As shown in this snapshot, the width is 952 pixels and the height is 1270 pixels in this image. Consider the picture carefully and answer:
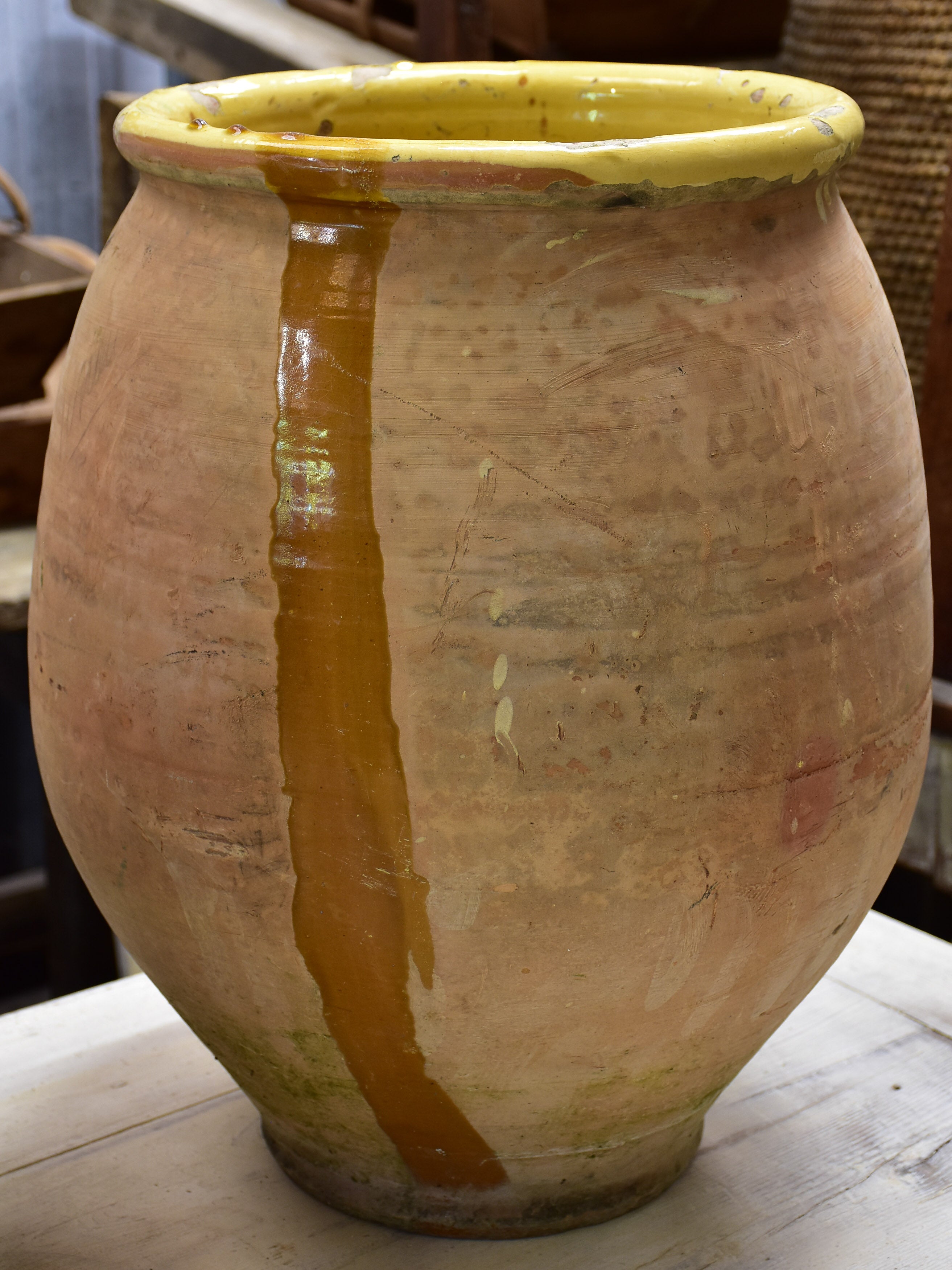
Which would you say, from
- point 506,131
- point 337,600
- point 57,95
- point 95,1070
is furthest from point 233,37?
point 337,600

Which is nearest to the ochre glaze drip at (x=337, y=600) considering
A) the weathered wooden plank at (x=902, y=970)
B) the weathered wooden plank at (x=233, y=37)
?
the weathered wooden plank at (x=902, y=970)

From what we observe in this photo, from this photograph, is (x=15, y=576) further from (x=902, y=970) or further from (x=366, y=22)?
(x=366, y=22)

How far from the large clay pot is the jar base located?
0.07 meters

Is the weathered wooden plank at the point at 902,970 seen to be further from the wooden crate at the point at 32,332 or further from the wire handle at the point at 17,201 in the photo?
the wire handle at the point at 17,201

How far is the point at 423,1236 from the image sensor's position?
0.93 metres

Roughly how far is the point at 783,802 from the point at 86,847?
1.29 feet

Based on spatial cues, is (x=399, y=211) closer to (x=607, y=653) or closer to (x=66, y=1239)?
(x=607, y=653)

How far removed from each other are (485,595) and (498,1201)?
1.35ft

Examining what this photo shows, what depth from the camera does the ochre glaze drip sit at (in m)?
0.72

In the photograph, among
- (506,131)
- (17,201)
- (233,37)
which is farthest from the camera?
(233,37)

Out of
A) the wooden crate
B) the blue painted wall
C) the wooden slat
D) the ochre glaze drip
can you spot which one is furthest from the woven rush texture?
the blue painted wall

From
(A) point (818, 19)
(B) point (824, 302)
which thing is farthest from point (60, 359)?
(B) point (824, 302)

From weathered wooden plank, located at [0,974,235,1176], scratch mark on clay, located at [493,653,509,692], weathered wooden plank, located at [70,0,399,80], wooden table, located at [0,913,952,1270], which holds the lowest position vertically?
weathered wooden plank, located at [0,974,235,1176]

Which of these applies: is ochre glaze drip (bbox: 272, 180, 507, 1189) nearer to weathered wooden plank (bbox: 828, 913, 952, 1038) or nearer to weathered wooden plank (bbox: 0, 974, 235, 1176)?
weathered wooden plank (bbox: 0, 974, 235, 1176)
